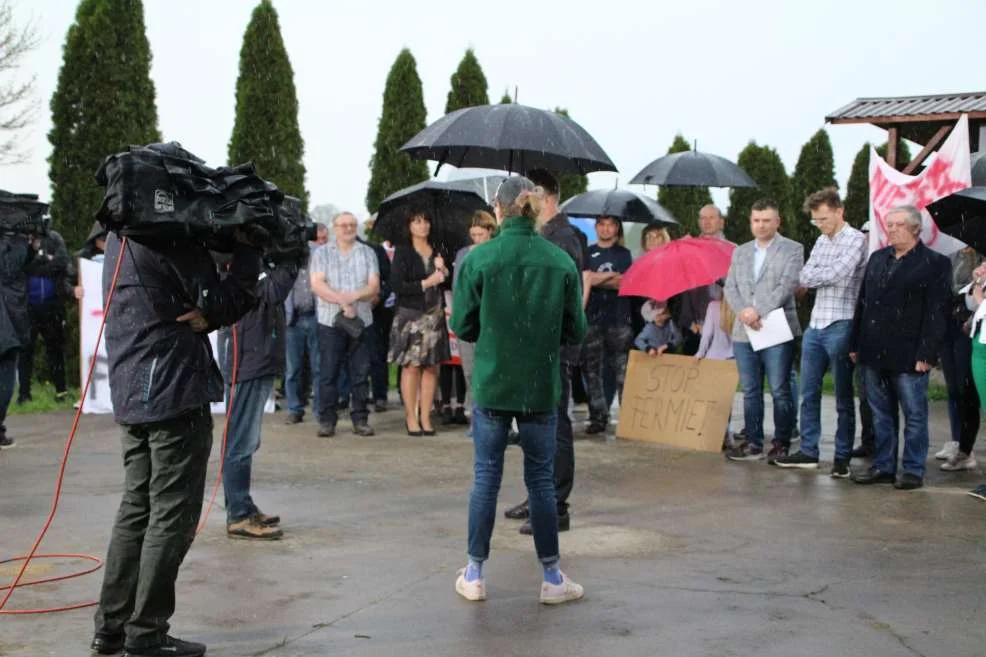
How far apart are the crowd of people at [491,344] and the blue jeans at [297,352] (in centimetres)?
3

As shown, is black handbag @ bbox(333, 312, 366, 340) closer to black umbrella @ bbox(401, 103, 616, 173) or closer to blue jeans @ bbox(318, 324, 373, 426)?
blue jeans @ bbox(318, 324, 373, 426)

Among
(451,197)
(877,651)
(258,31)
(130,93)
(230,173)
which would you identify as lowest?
(877,651)

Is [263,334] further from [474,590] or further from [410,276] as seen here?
[410,276]

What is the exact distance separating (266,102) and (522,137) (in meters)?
10.3

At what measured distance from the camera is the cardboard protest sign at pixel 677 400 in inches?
416

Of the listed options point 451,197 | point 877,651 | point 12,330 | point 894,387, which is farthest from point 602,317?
point 877,651

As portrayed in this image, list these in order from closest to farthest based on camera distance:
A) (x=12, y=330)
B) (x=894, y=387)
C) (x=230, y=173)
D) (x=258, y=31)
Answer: (x=230, y=173) → (x=894, y=387) → (x=12, y=330) → (x=258, y=31)

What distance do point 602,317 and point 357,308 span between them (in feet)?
7.36

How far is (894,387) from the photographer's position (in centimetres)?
880

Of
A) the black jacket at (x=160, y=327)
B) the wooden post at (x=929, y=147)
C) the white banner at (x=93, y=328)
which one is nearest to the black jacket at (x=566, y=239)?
the black jacket at (x=160, y=327)

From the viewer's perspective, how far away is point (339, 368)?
11.3 metres

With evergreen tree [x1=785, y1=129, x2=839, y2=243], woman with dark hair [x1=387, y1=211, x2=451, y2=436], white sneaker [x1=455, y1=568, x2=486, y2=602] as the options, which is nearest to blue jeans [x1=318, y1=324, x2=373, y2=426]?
woman with dark hair [x1=387, y1=211, x2=451, y2=436]

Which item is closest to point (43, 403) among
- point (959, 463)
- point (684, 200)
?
point (959, 463)

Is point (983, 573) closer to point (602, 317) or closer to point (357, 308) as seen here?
point (602, 317)
